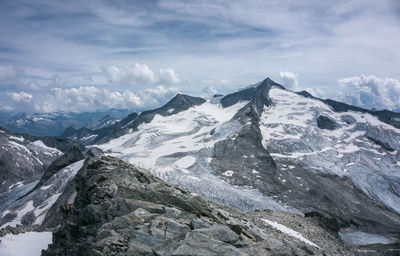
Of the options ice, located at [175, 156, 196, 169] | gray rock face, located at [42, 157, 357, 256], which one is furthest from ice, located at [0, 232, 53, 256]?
ice, located at [175, 156, 196, 169]

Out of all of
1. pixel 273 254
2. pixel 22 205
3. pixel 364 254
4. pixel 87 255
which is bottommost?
pixel 22 205

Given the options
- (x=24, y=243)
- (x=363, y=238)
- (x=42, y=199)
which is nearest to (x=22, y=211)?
(x=42, y=199)

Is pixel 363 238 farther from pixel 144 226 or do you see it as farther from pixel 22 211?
pixel 22 211

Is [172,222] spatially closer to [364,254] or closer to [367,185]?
[364,254]

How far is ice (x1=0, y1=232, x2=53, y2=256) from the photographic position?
31766 mm

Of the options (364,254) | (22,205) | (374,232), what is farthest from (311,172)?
(22,205)

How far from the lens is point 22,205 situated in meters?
123

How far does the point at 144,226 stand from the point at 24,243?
23778mm

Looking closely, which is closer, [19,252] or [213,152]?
[19,252]

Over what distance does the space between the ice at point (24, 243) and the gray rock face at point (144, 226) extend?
5561 mm

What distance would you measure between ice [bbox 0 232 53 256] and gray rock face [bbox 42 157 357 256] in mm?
5561

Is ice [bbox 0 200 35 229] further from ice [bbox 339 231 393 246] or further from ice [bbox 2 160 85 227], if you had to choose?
ice [bbox 339 231 393 246]

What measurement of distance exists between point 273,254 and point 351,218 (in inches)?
5417

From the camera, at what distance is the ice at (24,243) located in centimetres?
3177
